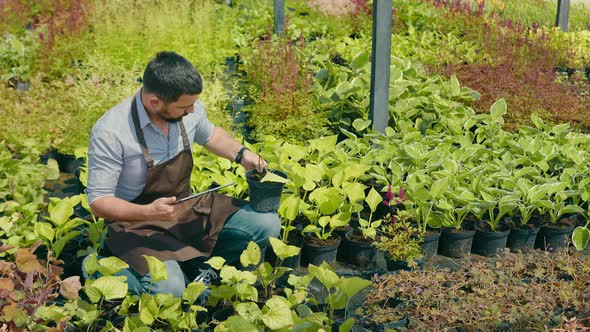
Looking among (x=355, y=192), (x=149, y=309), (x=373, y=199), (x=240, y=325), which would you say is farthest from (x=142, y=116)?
(x=373, y=199)

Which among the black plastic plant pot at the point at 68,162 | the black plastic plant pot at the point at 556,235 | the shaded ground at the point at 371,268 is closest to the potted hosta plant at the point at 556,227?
the black plastic plant pot at the point at 556,235

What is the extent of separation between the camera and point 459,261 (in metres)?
3.98

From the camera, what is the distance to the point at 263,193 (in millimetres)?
3484

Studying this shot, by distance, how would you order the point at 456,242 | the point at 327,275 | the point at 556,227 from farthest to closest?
the point at 556,227 → the point at 456,242 → the point at 327,275

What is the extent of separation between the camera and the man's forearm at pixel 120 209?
311 cm

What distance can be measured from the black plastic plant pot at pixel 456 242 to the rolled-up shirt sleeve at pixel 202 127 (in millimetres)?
1488

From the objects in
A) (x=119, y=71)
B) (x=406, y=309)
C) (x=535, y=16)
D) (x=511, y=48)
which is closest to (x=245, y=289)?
(x=406, y=309)

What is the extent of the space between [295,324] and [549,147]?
2543 millimetres

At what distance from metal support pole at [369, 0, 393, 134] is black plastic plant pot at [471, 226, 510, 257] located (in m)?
1.31

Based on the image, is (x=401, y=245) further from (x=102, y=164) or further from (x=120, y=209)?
(x=102, y=164)

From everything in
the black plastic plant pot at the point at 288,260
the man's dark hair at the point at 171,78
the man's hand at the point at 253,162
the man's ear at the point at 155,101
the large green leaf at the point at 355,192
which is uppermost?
the man's dark hair at the point at 171,78

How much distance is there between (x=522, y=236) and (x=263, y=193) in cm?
165

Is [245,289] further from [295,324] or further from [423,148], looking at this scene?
[423,148]

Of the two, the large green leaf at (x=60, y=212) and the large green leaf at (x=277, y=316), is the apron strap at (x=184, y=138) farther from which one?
the large green leaf at (x=277, y=316)
